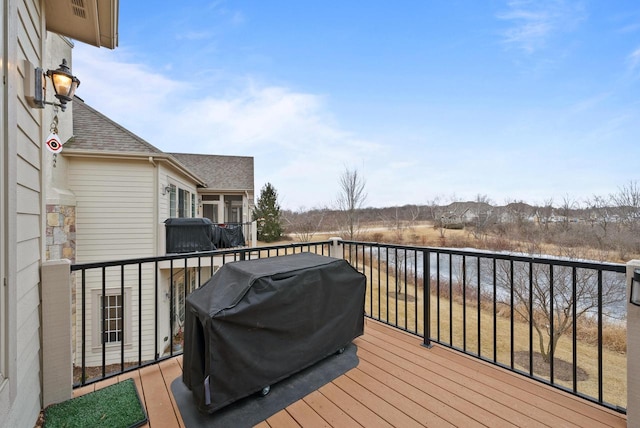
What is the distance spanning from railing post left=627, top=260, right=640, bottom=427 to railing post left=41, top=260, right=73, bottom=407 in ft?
11.0

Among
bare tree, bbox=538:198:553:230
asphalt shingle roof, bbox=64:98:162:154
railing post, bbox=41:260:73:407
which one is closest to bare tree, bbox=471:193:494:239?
bare tree, bbox=538:198:553:230

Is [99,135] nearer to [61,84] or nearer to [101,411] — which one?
[61,84]

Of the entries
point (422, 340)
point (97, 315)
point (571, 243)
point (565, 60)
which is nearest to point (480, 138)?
point (565, 60)

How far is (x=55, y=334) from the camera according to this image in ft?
5.57

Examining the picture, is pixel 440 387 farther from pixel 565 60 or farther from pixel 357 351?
pixel 565 60

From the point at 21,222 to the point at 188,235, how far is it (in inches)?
226

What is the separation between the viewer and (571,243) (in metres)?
11.0

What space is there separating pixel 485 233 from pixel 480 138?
251 inches

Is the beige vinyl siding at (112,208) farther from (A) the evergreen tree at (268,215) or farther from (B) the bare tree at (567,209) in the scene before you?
(B) the bare tree at (567,209)

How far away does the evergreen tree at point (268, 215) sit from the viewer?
1828cm

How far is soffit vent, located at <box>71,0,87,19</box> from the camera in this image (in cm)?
222

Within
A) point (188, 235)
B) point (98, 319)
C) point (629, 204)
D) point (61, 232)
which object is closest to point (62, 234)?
point (61, 232)

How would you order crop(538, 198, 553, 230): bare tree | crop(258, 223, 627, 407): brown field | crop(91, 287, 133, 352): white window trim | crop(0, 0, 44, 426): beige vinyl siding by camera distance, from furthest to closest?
1. crop(538, 198, 553, 230): bare tree
2. crop(91, 287, 133, 352): white window trim
3. crop(258, 223, 627, 407): brown field
4. crop(0, 0, 44, 426): beige vinyl siding

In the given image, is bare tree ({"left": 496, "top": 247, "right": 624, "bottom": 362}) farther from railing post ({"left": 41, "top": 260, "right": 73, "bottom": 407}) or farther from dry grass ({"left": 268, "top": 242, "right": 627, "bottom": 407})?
railing post ({"left": 41, "top": 260, "right": 73, "bottom": 407})
